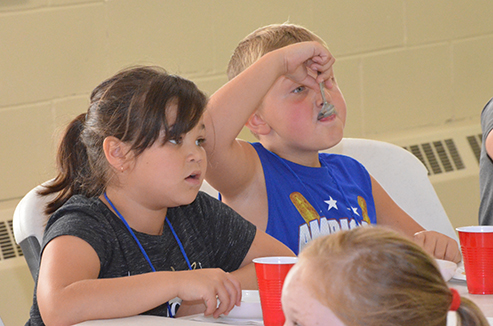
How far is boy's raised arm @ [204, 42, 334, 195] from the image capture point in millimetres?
1438

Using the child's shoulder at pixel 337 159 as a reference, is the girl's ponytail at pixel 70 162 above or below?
above

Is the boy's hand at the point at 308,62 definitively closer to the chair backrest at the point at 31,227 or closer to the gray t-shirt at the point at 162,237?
the gray t-shirt at the point at 162,237

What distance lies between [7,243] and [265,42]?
1.18m

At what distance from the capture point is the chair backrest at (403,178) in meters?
1.75

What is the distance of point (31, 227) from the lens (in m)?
1.28

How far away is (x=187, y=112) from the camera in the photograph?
1208 millimetres

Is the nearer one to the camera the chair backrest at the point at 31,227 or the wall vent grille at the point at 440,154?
the chair backrest at the point at 31,227

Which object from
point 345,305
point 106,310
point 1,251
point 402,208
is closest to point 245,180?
point 402,208

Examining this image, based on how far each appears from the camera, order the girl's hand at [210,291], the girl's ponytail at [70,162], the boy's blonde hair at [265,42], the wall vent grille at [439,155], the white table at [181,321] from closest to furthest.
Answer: the white table at [181,321] → the girl's hand at [210,291] → the girl's ponytail at [70,162] → the boy's blonde hair at [265,42] → the wall vent grille at [439,155]

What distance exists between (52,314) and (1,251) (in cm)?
138

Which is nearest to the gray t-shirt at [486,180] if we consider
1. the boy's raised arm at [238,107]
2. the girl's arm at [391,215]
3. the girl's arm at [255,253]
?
the girl's arm at [391,215]

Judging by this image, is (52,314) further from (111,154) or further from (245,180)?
(245,180)

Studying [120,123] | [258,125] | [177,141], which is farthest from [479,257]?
[258,125]

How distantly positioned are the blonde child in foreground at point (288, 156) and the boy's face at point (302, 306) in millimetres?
733
